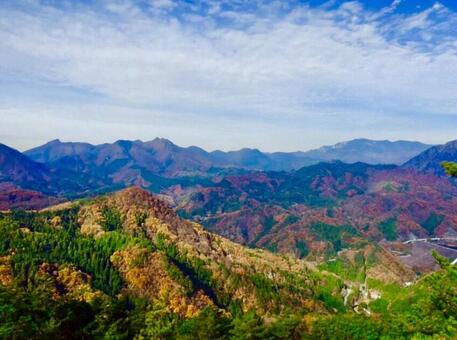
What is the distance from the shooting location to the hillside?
170ft

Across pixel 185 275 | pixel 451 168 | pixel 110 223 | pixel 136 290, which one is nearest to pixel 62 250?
pixel 136 290

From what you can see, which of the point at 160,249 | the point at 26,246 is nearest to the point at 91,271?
the point at 26,246

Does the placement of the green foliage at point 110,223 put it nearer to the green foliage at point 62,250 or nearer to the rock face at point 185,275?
the rock face at point 185,275

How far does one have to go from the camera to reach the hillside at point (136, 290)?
170 ft

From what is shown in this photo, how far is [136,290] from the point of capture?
14600cm

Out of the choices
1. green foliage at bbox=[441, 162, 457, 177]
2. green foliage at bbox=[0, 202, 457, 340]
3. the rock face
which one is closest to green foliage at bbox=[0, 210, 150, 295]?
green foliage at bbox=[0, 202, 457, 340]

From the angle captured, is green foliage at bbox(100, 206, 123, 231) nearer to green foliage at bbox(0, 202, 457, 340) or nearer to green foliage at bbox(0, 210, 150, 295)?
green foliage at bbox(0, 202, 457, 340)

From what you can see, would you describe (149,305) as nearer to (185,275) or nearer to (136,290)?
(136,290)

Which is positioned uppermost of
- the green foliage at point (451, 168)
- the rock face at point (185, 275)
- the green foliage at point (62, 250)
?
the green foliage at point (451, 168)

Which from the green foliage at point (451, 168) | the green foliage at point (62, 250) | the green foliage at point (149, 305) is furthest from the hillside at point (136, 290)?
the green foliage at point (451, 168)

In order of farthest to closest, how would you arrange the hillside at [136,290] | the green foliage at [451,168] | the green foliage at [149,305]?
the hillside at [136,290] < the green foliage at [149,305] < the green foliage at [451,168]

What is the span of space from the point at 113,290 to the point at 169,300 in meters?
21.0

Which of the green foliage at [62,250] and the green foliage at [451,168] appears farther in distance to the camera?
the green foliage at [62,250]

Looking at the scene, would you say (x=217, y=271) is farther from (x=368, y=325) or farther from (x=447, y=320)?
(x=447, y=320)
